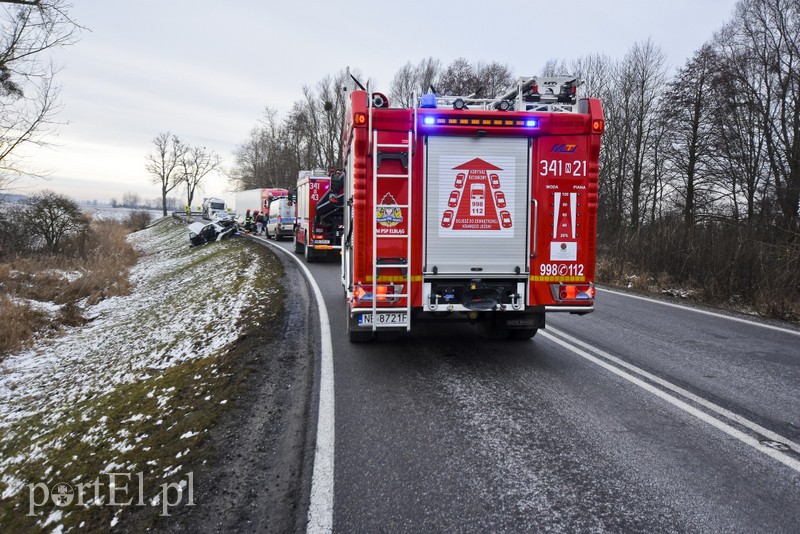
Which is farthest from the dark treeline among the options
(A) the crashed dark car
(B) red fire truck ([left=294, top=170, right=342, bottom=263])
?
(A) the crashed dark car

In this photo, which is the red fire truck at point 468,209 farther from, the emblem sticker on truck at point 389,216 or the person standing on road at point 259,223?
the person standing on road at point 259,223

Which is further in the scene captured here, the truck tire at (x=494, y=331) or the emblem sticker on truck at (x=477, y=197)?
the truck tire at (x=494, y=331)

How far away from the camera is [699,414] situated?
4301 millimetres

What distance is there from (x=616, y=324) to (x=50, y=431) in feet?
27.7

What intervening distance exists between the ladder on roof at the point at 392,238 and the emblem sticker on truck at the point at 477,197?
1.27 ft

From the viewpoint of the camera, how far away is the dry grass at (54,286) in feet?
38.4

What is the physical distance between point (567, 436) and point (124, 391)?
626cm

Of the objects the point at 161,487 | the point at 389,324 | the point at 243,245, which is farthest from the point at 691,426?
the point at 243,245

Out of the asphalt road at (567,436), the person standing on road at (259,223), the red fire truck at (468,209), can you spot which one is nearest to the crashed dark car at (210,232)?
the person standing on road at (259,223)

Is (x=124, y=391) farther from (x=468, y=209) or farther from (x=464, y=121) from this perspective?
(x=464, y=121)

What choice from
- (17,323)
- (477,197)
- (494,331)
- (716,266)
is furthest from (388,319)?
(17,323)

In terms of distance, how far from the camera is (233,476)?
3.46 metres

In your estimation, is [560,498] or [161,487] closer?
[560,498]

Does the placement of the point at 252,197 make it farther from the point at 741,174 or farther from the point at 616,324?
the point at 616,324
